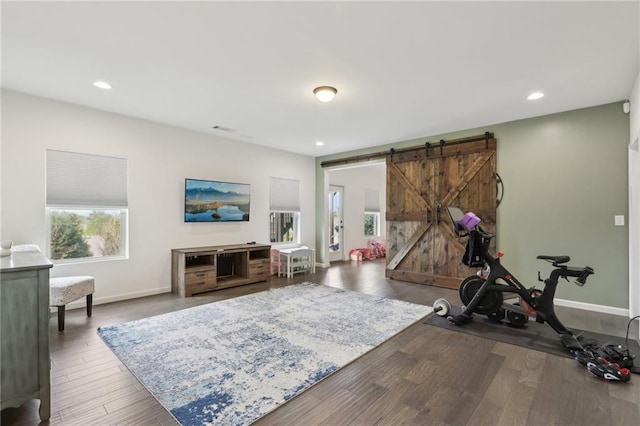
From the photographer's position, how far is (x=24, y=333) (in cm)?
170

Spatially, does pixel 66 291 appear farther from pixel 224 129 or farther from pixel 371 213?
pixel 371 213

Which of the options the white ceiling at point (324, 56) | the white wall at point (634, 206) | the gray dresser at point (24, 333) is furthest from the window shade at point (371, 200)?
the gray dresser at point (24, 333)

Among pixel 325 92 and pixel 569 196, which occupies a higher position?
pixel 325 92

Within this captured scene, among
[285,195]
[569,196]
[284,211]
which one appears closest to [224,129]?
[285,195]

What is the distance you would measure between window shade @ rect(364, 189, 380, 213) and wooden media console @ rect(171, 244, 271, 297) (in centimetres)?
434

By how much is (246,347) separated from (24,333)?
155 cm

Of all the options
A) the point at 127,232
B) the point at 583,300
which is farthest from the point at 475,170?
the point at 127,232

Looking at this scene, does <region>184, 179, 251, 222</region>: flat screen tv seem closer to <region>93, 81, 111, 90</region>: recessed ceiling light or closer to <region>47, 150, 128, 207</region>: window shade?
<region>47, 150, 128, 207</region>: window shade

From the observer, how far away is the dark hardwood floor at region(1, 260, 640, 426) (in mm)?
1801

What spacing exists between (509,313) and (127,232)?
16.8 ft

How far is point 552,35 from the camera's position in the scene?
7.89ft

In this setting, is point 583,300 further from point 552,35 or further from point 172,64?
point 172,64

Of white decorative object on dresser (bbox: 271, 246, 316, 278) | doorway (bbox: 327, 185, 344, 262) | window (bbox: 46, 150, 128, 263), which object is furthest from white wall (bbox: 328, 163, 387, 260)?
window (bbox: 46, 150, 128, 263)

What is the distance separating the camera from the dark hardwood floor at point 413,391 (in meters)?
1.80
